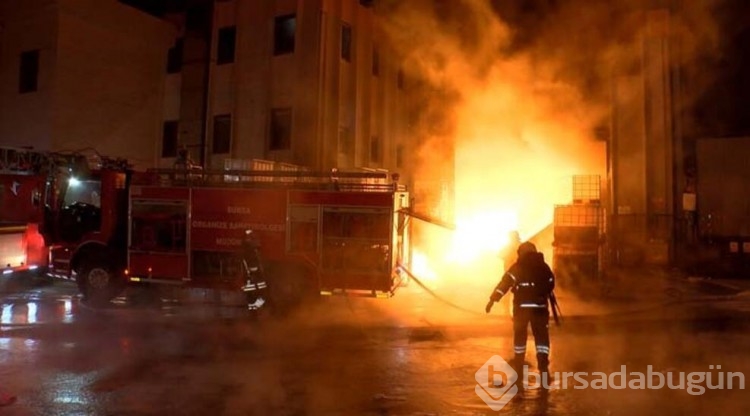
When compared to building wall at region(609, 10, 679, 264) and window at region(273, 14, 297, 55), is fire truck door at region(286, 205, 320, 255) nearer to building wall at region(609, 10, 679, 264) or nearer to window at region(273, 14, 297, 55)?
window at region(273, 14, 297, 55)

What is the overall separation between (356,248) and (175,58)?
40.8 ft

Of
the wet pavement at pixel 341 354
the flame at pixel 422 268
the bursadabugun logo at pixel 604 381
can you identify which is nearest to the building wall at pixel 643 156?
the wet pavement at pixel 341 354

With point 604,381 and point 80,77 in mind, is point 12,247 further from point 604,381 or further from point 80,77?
point 604,381

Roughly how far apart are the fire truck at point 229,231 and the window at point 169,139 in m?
7.79

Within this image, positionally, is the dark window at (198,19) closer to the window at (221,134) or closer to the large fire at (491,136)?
the window at (221,134)

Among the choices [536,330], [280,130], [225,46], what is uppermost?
[225,46]

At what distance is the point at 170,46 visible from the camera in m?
18.7

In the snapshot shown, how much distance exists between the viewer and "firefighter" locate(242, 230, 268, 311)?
874 cm

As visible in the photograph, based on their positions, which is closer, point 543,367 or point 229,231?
point 543,367

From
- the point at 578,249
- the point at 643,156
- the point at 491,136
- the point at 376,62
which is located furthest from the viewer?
the point at 376,62

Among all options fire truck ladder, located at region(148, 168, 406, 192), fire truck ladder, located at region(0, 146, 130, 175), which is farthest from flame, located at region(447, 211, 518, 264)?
fire truck ladder, located at region(0, 146, 130, 175)

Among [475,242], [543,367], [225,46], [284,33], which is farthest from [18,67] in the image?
[543,367]

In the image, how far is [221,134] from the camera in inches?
678

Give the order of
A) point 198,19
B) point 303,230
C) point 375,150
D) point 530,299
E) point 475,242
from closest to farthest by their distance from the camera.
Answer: point 530,299
point 303,230
point 475,242
point 198,19
point 375,150
